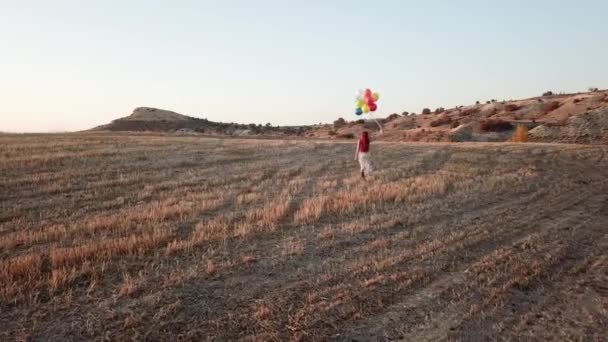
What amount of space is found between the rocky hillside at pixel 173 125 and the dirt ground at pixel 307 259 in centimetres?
6128

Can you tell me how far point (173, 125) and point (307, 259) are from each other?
8465 centimetres

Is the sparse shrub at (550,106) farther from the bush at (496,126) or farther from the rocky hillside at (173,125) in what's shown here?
the rocky hillside at (173,125)

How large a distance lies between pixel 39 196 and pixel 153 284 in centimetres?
1078

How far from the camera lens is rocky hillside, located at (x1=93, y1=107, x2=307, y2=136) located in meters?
80.5

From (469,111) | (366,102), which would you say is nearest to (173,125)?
(469,111)

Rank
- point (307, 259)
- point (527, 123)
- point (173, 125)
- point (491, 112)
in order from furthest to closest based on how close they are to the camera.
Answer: point (173, 125) → point (491, 112) → point (527, 123) → point (307, 259)

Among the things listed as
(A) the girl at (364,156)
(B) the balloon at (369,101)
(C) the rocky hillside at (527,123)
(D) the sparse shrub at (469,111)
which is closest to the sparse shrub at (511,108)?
(C) the rocky hillside at (527,123)

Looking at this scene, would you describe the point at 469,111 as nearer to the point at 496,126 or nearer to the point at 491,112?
the point at 491,112

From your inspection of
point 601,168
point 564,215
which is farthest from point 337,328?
point 601,168

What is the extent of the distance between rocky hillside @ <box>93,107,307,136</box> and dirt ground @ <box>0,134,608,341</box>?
61.3 metres

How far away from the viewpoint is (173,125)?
88938 mm

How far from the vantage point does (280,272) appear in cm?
807

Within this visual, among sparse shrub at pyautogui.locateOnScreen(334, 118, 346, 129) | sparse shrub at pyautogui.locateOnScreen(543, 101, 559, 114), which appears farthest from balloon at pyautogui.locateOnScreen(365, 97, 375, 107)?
sparse shrub at pyautogui.locateOnScreen(334, 118, 346, 129)

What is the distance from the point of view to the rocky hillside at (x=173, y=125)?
8050 centimetres
